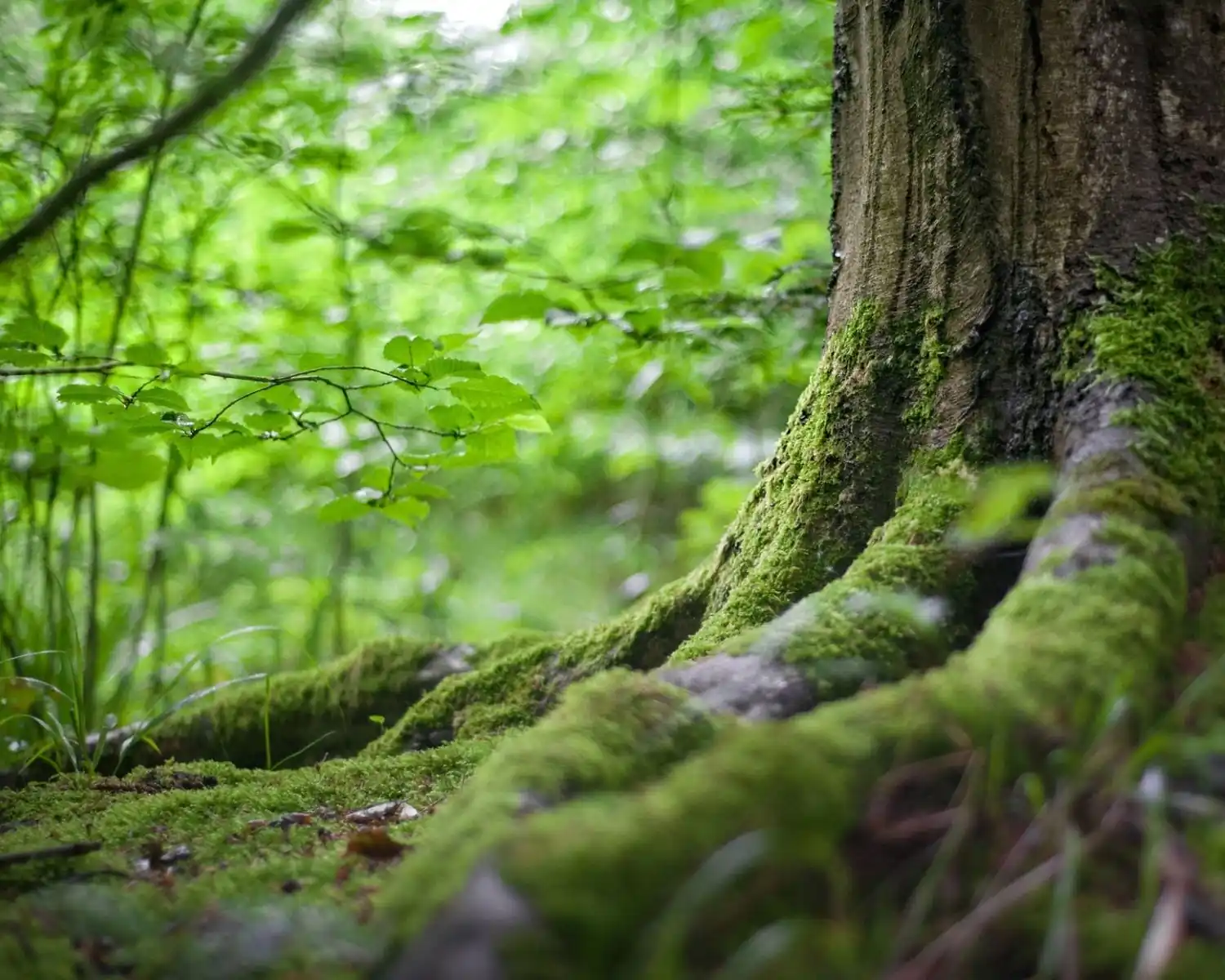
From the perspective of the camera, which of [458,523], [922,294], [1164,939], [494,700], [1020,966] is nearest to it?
[1164,939]

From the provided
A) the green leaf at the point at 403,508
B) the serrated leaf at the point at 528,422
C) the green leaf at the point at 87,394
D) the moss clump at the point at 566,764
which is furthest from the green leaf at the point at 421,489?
the moss clump at the point at 566,764

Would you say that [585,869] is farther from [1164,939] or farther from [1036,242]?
[1036,242]

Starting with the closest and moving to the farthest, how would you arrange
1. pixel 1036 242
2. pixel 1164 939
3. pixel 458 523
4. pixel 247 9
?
pixel 1164 939 → pixel 1036 242 → pixel 247 9 → pixel 458 523

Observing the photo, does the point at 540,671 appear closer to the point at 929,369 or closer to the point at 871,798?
the point at 929,369

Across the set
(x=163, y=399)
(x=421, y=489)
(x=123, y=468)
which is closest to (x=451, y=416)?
(x=421, y=489)

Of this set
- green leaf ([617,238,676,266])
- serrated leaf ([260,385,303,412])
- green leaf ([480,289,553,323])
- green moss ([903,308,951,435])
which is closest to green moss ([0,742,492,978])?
serrated leaf ([260,385,303,412])

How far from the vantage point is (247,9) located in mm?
5648

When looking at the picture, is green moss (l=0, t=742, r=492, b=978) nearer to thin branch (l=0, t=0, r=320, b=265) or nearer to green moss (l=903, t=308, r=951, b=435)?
thin branch (l=0, t=0, r=320, b=265)

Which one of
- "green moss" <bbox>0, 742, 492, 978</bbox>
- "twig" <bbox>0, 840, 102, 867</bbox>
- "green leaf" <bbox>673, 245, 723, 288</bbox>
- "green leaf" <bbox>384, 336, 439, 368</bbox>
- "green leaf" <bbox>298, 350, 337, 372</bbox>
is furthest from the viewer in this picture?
"green leaf" <bbox>673, 245, 723, 288</bbox>

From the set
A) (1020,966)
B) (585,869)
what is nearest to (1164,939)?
(1020,966)

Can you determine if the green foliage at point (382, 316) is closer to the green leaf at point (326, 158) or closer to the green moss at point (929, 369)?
the green leaf at point (326, 158)

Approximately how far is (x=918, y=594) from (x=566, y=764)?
0.74 m

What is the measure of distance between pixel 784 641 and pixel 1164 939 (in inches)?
27.7

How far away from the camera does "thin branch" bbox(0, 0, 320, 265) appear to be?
140cm
